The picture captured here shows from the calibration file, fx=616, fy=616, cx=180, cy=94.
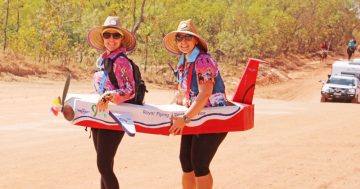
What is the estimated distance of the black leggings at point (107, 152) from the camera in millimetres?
4680

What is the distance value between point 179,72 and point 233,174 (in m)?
3.14

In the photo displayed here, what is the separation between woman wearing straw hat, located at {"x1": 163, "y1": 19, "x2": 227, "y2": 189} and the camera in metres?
4.61

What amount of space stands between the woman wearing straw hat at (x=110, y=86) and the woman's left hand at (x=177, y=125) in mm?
390

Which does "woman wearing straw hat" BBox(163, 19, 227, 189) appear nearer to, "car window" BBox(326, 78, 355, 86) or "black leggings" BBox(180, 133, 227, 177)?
"black leggings" BBox(180, 133, 227, 177)

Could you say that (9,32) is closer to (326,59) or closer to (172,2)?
(172,2)

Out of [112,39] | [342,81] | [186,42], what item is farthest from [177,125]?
[342,81]

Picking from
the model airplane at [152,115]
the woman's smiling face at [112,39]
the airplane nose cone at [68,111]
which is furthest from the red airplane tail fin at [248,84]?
the airplane nose cone at [68,111]

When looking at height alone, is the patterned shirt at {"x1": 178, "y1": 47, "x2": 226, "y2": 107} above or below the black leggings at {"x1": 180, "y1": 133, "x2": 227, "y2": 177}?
above

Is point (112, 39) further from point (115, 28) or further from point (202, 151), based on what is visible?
point (202, 151)

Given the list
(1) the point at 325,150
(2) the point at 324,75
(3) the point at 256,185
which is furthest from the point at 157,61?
(3) the point at 256,185

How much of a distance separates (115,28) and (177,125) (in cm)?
93

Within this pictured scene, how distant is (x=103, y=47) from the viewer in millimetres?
5223

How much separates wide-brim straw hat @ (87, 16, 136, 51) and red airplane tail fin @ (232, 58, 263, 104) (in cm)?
94

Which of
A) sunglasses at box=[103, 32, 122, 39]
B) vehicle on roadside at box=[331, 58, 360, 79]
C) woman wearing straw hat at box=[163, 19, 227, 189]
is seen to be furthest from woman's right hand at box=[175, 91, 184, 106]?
vehicle on roadside at box=[331, 58, 360, 79]
